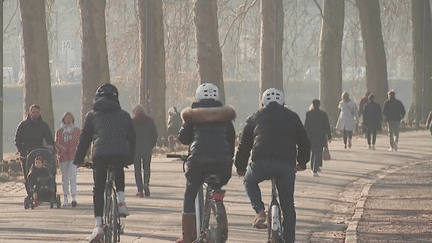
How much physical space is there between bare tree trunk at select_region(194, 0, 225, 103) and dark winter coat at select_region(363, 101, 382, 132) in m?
4.18

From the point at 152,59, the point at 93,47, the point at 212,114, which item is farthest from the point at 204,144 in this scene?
the point at 152,59

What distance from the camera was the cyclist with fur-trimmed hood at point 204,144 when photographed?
9273 mm

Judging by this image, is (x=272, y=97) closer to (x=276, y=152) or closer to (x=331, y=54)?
(x=276, y=152)

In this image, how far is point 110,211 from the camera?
1010 cm

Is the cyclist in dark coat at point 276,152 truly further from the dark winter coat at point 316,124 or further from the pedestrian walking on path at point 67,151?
the dark winter coat at point 316,124

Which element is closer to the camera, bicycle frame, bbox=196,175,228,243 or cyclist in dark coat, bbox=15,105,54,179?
bicycle frame, bbox=196,175,228,243

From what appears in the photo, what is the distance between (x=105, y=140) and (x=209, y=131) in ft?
3.82

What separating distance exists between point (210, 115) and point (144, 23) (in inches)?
767

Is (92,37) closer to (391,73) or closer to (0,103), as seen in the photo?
(0,103)

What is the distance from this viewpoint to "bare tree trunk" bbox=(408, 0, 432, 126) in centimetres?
3850

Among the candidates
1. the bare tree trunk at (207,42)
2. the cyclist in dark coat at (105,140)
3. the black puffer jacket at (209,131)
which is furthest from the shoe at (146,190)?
the bare tree trunk at (207,42)

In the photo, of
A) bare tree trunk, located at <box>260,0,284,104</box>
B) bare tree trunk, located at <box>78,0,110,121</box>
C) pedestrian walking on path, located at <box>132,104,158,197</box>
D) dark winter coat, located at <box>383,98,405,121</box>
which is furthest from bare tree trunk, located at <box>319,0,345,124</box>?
pedestrian walking on path, located at <box>132,104,158,197</box>

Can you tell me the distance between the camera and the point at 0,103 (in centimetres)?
2027

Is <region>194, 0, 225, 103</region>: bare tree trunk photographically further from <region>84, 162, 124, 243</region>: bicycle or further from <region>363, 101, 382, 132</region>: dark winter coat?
<region>84, 162, 124, 243</region>: bicycle
